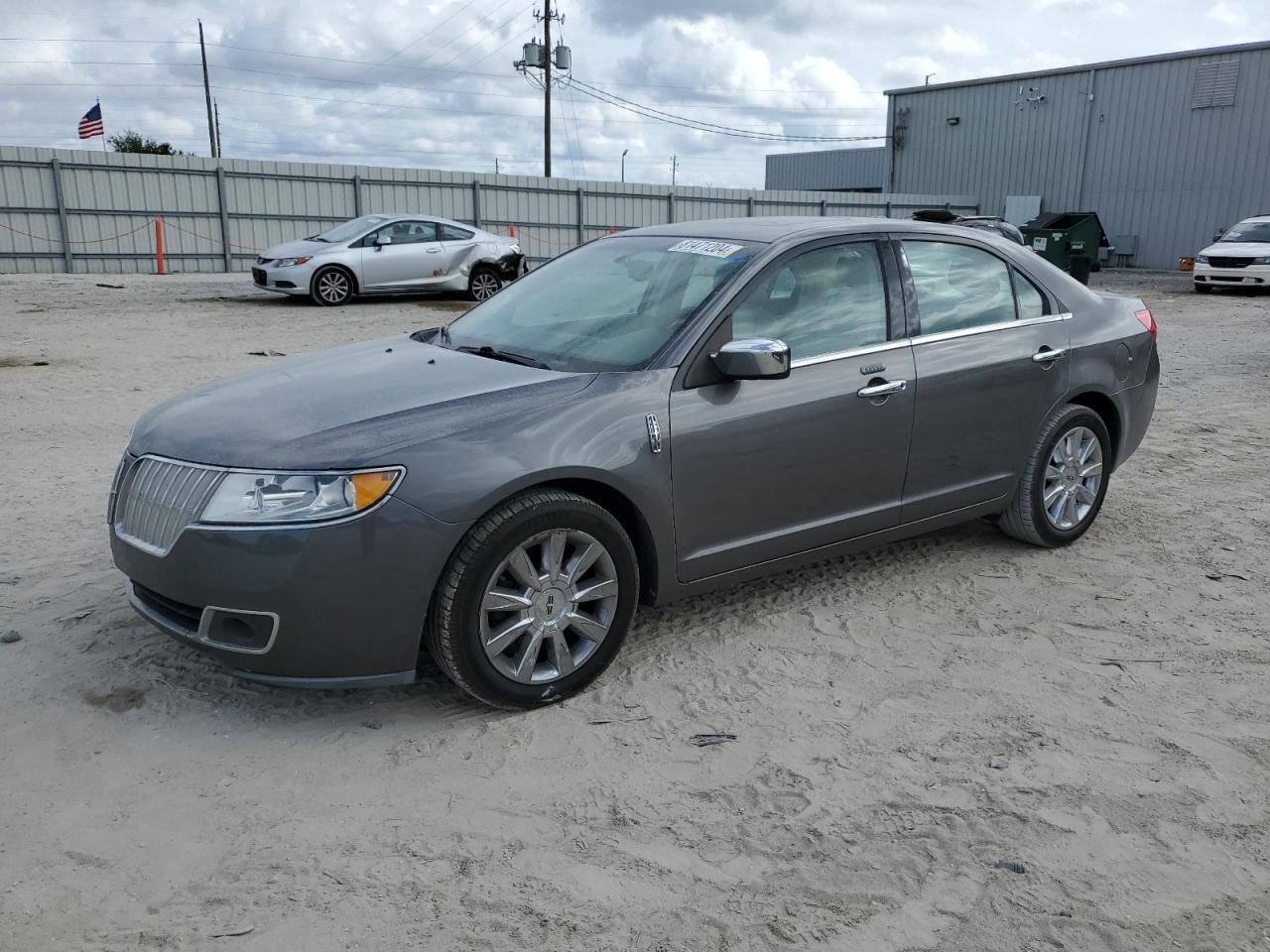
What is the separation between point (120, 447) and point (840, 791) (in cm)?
566

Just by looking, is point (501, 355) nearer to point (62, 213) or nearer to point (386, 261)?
point (386, 261)

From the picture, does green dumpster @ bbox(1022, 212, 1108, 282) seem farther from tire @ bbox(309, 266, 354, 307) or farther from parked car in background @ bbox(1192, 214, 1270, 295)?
tire @ bbox(309, 266, 354, 307)

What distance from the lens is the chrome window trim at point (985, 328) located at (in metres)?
4.41

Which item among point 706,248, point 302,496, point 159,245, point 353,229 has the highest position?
point 706,248

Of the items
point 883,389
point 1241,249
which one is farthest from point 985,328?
point 1241,249

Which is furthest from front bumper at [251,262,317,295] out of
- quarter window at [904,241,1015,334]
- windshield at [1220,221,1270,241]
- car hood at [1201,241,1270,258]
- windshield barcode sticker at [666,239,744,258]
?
windshield at [1220,221,1270,241]

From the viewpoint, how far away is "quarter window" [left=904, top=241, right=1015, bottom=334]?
449 cm

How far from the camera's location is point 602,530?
3.50 metres

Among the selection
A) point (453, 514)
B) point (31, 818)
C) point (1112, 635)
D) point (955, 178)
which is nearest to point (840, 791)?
point (453, 514)

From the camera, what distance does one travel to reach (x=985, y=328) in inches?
183

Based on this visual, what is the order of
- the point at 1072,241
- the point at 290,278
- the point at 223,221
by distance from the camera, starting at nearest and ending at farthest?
the point at 290,278 < the point at 1072,241 < the point at 223,221

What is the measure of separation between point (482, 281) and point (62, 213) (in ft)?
40.8

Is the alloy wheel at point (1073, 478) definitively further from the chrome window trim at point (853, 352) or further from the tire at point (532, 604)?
the tire at point (532, 604)

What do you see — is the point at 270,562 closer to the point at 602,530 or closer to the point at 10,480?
the point at 602,530
